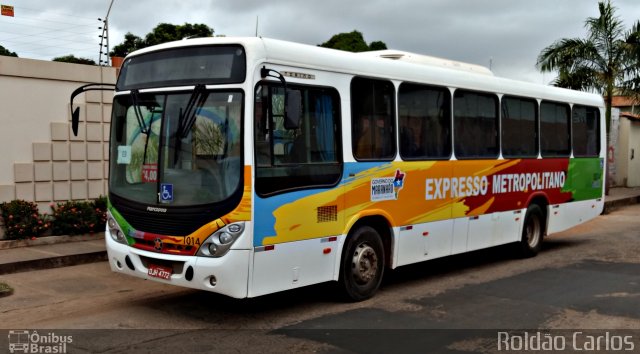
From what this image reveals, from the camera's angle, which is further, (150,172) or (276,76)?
(150,172)

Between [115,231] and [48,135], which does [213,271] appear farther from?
[48,135]

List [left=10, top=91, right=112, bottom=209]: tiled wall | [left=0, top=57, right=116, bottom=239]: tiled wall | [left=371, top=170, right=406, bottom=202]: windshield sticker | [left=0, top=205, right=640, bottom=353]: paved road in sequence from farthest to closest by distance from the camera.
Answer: [left=10, top=91, right=112, bottom=209]: tiled wall < [left=0, top=57, right=116, bottom=239]: tiled wall < [left=371, top=170, right=406, bottom=202]: windshield sticker < [left=0, top=205, right=640, bottom=353]: paved road

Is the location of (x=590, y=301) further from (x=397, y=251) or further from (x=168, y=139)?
(x=168, y=139)

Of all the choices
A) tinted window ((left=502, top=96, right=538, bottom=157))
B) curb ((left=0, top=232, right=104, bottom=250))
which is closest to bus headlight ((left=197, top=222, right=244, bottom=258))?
tinted window ((left=502, top=96, right=538, bottom=157))

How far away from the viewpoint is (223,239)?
6117mm

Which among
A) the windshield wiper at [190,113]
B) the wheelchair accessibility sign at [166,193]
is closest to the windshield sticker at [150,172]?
the wheelchair accessibility sign at [166,193]

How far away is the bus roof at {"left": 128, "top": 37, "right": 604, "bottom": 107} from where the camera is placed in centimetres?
642

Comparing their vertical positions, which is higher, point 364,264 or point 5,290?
point 364,264

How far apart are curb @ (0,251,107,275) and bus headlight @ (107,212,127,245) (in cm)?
294

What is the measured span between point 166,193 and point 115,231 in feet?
3.19

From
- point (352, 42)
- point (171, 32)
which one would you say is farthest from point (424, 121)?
point (171, 32)

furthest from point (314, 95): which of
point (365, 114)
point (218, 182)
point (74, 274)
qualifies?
point (74, 274)

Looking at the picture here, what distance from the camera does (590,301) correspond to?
25.1ft

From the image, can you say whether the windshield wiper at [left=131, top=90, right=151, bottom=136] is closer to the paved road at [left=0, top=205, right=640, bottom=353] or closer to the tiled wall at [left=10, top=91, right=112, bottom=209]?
the paved road at [left=0, top=205, right=640, bottom=353]
